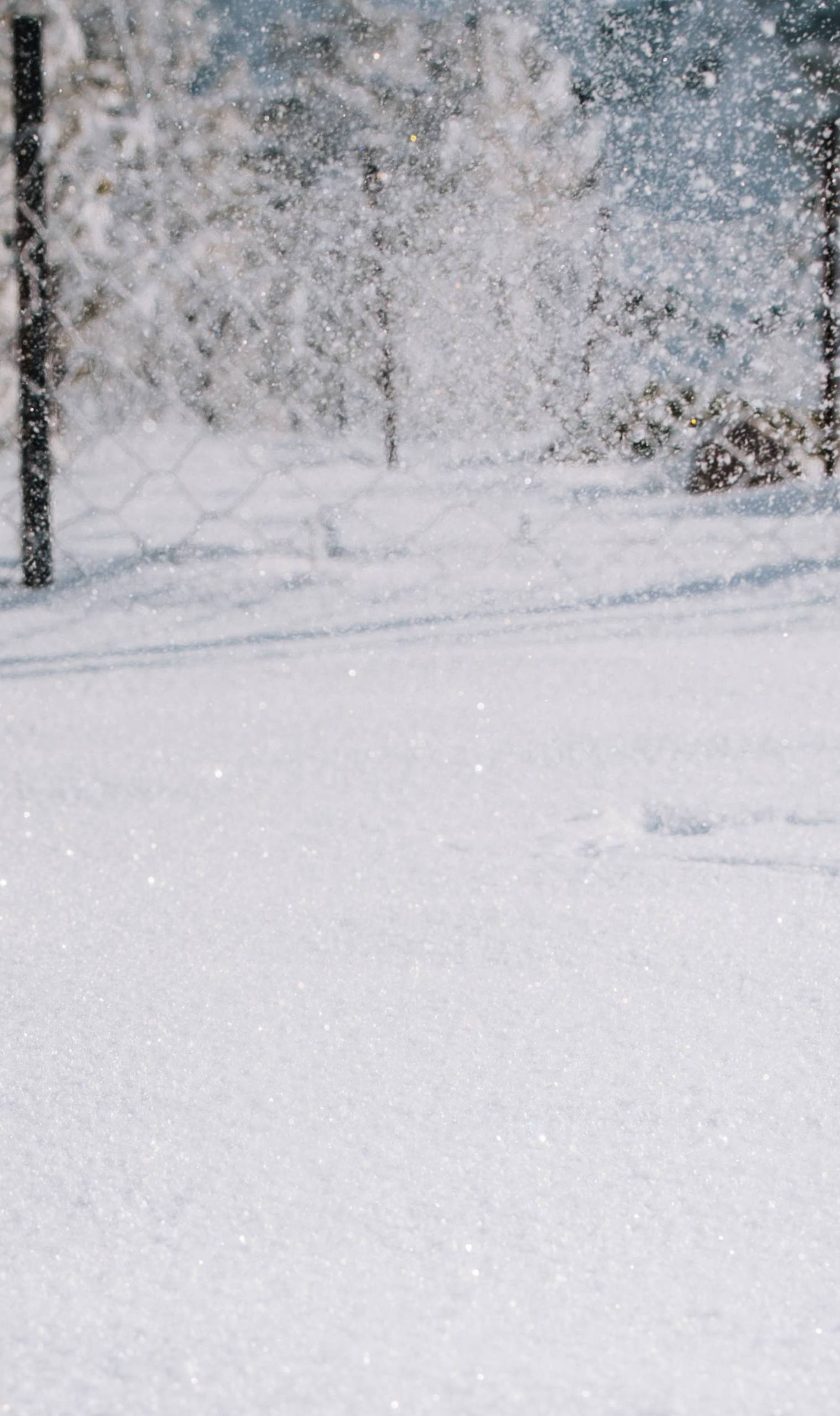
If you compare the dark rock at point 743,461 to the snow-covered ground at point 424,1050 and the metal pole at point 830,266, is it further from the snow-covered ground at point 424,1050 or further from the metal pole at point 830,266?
the snow-covered ground at point 424,1050

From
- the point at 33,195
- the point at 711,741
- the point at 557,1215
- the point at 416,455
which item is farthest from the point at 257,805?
the point at 416,455

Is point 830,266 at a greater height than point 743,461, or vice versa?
point 830,266

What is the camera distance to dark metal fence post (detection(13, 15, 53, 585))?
217 centimetres

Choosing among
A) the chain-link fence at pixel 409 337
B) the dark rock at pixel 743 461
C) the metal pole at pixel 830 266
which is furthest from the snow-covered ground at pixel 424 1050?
the dark rock at pixel 743 461

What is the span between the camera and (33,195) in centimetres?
218

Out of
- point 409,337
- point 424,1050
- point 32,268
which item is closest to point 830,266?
point 409,337

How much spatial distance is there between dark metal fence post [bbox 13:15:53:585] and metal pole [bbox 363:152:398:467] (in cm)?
94

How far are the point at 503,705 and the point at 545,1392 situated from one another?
1.09 meters

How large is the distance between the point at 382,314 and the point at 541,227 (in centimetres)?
44

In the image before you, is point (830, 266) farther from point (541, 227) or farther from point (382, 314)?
point (382, 314)

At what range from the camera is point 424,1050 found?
1.73 feet

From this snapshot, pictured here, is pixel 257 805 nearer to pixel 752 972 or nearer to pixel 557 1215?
pixel 752 972

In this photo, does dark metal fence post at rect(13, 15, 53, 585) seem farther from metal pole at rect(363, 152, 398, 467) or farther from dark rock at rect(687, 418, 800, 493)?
dark rock at rect(687, 418, 800, 493)

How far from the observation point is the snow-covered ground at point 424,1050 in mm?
325
